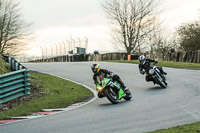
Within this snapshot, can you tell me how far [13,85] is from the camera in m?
11.9

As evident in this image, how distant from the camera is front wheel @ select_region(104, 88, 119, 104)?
10.5 metres

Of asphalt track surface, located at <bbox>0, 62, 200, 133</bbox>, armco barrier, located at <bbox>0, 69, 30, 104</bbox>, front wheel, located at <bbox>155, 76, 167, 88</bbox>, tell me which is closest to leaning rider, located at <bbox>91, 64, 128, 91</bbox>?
asphalt track surface, located at <bbox>0, 62, 200, 133</bbox>

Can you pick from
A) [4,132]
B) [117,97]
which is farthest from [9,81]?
[4,132]

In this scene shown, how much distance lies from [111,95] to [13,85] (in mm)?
3773

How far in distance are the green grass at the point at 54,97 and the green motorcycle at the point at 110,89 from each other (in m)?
1.43

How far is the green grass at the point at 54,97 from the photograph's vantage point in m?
10.1

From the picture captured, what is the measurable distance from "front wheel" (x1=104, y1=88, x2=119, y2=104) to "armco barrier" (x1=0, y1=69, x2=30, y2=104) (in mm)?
3497

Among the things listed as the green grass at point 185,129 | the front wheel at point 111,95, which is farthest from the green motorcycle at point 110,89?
the green grass at point 185,129

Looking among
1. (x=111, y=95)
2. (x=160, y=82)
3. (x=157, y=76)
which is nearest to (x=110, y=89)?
(x=111, y=95)

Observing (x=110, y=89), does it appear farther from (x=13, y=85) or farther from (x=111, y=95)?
(x=13, y=85)

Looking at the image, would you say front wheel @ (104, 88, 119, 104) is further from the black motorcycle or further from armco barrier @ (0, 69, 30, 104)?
the black motorcycle

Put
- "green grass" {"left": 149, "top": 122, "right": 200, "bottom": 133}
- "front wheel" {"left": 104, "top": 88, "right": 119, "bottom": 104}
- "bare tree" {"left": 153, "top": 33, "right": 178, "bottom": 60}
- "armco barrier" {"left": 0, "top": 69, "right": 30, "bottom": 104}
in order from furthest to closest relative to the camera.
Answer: "bare tree" {"left": 153, "top": 33, "right": 178, "bottom": 60}, "armco barrier" {"left": 0, "top": 69, "right": 30, "bottom": 104}, "front wheel" {"left": 104, "top": 88, "right": 119, "bottom": 104}, "green grass" {"left": 149, "top": 122, "right": 200, "bottom": 133}

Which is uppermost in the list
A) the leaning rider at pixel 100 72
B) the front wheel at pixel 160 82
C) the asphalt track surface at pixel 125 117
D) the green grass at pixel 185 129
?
the leaning rider at pixel 100 72

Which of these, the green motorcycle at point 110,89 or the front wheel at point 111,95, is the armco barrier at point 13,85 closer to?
the green motorcycle at point 110,89
